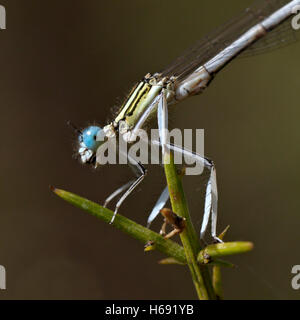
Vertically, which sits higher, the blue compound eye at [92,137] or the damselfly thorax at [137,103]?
the damselfly thorax at [137,103]

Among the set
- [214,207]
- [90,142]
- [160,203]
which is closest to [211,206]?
[214,207]

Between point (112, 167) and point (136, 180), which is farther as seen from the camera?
point (112, 167)

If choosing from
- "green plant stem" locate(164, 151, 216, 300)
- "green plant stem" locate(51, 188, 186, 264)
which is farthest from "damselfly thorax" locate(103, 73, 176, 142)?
"green plant stem" locate(51, 188, 186, 264)

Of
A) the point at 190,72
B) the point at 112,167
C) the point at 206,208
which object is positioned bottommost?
the point at 206,208

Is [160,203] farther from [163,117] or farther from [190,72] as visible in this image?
[190,72]

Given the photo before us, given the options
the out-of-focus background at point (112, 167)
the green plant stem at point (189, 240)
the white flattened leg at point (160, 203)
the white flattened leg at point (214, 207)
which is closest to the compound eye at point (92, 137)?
the white flattened leg at point (160, 203)

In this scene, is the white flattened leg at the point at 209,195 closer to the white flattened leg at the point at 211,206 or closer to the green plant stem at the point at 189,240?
the white flattened leg at the point at 211,206
